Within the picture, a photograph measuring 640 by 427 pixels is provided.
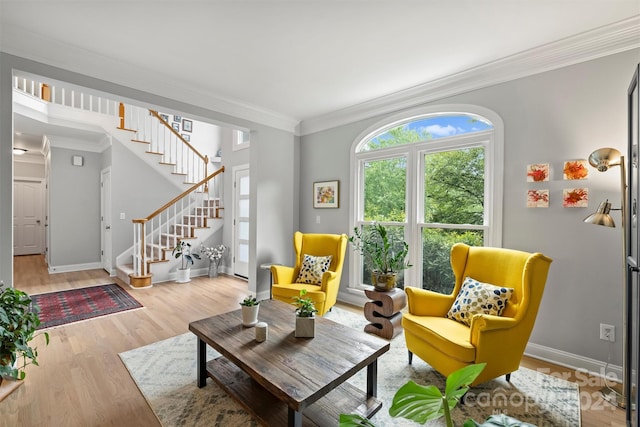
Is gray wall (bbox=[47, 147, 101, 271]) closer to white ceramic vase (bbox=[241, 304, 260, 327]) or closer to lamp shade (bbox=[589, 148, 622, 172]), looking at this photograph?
white ceramic vase (bbox=[241, 304, 260, 327])

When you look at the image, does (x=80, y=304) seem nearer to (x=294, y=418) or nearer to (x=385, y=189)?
(x=294, y=418)

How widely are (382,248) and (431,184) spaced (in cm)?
93

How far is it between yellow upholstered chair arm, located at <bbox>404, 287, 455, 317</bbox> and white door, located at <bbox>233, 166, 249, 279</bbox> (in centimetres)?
365

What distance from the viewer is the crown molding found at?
2.24 meters

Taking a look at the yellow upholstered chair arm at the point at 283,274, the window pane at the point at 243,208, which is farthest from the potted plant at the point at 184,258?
the yellow upholstered chair arm at the point at 283,274

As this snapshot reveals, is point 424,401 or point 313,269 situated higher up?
point 424,401

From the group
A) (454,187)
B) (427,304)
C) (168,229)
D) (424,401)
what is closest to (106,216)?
(168,229)

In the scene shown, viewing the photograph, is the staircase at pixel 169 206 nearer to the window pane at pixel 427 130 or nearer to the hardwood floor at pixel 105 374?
the hardwood floor at pixel 105 374

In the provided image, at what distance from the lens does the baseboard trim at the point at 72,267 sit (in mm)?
5620

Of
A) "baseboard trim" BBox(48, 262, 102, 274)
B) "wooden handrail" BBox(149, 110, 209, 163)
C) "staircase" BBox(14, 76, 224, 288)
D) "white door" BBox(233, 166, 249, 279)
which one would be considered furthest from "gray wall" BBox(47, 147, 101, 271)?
"white door" BBox(233, 166, 249, 279)

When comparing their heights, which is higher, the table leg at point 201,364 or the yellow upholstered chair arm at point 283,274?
the yellow upholstered chair arm at point 283,274

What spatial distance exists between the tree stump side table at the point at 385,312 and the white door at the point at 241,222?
3022 mm

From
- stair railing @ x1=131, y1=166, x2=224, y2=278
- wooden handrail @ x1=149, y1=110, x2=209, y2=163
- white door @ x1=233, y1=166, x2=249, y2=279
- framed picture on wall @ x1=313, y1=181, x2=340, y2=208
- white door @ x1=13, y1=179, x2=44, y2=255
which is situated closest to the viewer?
framed picture on wall @ x1=313, y1=181, x2=340, y2=208

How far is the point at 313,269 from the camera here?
3588 mm
